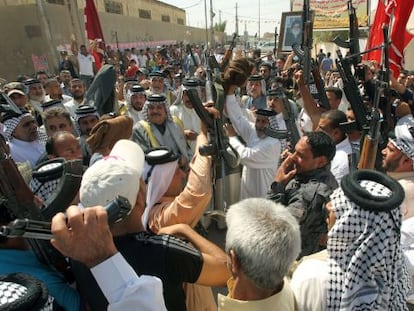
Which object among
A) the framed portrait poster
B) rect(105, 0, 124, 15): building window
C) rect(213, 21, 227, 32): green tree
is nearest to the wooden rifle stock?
the framed portrait poster

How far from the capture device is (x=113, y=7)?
24.9 metres

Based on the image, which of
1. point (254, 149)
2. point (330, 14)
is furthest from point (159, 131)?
point (330, 14)

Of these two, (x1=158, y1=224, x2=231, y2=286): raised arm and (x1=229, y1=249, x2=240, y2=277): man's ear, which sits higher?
(x1=229, y1=249, x2=240, y2=277): man's ear

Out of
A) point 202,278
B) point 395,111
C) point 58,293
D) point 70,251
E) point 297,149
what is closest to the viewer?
point 70,251

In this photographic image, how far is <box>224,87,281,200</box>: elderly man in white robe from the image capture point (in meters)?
3.40

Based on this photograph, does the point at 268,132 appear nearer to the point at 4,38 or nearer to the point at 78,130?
the point at 78,130

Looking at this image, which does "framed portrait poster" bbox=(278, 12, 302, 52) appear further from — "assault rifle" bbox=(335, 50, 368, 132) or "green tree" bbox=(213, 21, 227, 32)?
"green tree" bbox=(213, 21, 227, 32)

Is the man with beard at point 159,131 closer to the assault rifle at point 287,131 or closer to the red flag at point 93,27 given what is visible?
the assault rifle at point 287,131

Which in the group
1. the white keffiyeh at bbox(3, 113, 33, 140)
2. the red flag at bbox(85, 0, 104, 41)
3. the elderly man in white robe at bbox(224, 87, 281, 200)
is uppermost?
the red flag at bbox(85, 0, 104, 41)

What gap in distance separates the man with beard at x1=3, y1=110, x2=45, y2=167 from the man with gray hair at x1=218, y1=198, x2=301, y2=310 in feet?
9.13

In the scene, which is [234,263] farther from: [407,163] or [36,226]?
[407,163]

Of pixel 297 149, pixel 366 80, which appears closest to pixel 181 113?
pixel 366 80

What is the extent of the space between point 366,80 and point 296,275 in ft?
13.2

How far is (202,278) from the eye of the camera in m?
1.48
